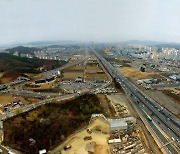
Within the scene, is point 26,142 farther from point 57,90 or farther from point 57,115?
point 57,90

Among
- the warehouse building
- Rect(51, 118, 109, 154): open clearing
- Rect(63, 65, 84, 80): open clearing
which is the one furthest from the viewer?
Rect(63, 65, 84, 80): open clearing

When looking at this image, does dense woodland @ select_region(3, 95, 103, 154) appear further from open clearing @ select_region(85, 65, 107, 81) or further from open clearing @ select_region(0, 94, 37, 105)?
open clearing @ select_region(85, 65, 107, 81)

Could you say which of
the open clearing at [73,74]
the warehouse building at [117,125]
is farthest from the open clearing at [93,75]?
the warehouse building at [117,125]

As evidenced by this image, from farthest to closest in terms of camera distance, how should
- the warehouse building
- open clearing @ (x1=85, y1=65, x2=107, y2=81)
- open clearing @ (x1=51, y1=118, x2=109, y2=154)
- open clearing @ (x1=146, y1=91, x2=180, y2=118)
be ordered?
open clearing @ (x1=85, y1=65, x2=107, y2=81)
open clearing @ (x1=146, y1=91, x2=180, y2=118)
the warehouse building
open clearing @ (x1=51, y1=118, x2=109, y2=154)

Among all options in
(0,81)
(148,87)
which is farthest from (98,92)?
(0,81)

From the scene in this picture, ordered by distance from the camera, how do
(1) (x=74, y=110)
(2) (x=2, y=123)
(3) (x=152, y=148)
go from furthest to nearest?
1. (1) (x=74, y=110)
2. (2) (x=2, y=123)
3. (3) (x=152, y=148)

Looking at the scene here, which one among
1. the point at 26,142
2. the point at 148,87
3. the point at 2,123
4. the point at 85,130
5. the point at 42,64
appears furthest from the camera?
the point at 42,64

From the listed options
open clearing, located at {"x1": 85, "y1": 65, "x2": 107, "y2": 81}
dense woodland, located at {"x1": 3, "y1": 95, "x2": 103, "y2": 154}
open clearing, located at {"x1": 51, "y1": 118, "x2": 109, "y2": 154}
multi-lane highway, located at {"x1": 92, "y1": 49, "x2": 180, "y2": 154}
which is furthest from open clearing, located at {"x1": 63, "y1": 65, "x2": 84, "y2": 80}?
Result: open clearing, located at {"x1": 51, "y1": 118, "x2": 109, "y2": 154}

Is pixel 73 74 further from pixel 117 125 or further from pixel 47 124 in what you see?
pixel 117 125
